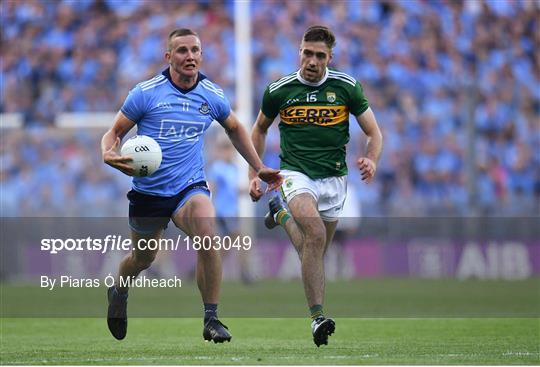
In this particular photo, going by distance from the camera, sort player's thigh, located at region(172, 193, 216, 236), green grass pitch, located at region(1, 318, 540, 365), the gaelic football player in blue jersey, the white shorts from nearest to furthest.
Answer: green grass pitch, located at region(1, 318, 540, 365), player's thigh, located at region(172, 193, 216, 236), the gaelic football player in blue jersey, the white shorts

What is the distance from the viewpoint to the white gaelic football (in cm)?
909

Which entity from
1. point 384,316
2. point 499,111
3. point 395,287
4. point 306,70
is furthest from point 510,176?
point 306,70

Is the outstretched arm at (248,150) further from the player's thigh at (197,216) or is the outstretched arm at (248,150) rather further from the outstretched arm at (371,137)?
the outstretched arm at (371,137)

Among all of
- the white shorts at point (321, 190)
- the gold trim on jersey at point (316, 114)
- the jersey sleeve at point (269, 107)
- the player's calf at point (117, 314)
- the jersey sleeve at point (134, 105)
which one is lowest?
the player's calf at point (117, 314)

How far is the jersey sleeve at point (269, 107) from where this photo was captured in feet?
33.6

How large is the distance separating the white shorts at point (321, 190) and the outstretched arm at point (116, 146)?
1483 millimetres

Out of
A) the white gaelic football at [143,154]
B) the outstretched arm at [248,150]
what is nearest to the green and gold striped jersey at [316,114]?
the outstretched arm at [248,150]

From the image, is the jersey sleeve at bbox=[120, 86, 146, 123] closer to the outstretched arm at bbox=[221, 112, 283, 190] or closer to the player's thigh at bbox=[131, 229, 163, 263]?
the outstretched arm at bbox=[221, 112, 283, 190]

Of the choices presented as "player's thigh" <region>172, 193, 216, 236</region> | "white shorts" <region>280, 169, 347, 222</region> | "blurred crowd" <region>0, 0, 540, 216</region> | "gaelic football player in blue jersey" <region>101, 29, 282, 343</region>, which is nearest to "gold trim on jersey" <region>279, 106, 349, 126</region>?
"white shorts" <region>280, 169, 347, 222</region>

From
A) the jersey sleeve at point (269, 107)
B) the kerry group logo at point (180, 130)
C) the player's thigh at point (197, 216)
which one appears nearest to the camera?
the player's thigh at point (197, 216)

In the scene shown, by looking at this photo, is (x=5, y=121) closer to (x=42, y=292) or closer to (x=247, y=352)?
(x=42, y=292)

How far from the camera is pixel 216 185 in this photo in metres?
21.0

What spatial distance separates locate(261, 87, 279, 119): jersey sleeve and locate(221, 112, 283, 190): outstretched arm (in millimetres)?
528

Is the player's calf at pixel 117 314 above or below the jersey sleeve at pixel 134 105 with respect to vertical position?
below
